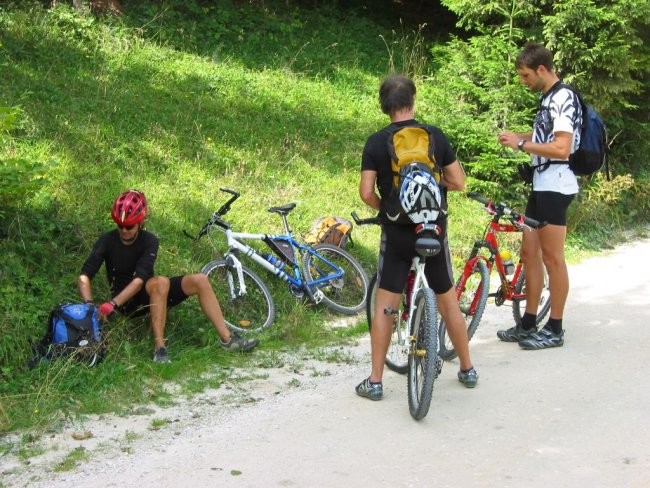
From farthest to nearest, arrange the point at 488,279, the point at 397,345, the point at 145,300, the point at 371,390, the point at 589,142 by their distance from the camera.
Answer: the point at 488,279, the point at 589,142, the point at 145,300, the point at 397,345, the point at 371,390

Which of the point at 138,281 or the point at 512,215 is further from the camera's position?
the point at 512,215

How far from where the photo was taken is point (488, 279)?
6898 mm

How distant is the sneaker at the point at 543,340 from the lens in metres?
7.01

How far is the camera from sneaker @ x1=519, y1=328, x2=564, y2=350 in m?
7.01

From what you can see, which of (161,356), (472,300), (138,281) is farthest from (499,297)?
(138,281)

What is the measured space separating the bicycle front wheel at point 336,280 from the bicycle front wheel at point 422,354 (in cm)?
259

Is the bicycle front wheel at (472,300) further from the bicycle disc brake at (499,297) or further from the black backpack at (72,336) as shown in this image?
the black backpack at (72,336)

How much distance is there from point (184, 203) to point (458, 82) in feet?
15.4

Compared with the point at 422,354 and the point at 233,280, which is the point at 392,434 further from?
the point at 233,280

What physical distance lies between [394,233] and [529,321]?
2.31m

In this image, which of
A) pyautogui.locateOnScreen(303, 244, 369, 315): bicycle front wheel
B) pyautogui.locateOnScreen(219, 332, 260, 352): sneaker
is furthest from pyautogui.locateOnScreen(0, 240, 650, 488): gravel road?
pyautogui.locateOnScreen(303, 244, 369, 315): bicycle front wheel

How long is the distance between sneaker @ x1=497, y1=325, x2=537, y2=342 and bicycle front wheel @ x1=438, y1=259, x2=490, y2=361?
1.33ft

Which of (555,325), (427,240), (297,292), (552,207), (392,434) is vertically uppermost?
(552,207)

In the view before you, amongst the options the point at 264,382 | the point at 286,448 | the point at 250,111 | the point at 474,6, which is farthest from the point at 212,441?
the point at 474,6
